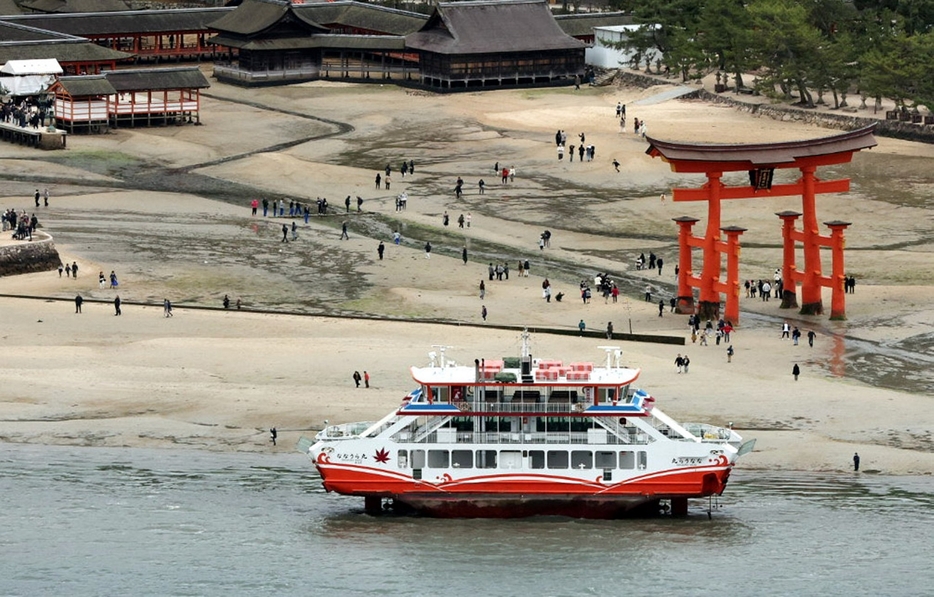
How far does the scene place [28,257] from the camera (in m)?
99.8

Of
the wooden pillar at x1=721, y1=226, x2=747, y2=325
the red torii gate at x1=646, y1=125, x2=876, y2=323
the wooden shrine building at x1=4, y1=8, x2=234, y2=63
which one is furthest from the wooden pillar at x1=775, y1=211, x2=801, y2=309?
the wooden shrine building at x1=4, y1=8, x2=234, y2=63

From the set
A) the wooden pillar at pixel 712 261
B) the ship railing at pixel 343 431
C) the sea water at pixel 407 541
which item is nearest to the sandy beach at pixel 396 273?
the wooden pillar at pixel 712 261

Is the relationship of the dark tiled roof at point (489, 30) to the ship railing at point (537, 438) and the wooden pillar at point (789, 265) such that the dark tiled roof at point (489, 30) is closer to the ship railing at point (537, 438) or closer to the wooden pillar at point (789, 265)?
the wooden pillar at point (789, 265)

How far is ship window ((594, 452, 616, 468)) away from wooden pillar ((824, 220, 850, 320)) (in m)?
30.8

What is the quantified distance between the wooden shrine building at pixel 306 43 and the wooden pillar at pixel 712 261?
67470mm

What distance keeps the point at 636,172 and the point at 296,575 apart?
66.5m

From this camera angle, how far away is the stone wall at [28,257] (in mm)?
99125

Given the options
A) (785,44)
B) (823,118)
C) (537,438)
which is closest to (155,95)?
(785,44)

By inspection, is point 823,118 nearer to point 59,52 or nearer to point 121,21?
point 59,52

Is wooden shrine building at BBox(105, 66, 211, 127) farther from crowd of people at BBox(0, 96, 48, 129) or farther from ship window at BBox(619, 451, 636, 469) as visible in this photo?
ship window at BBox(619, 451, 636, 469)

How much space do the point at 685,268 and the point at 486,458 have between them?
1214 inches

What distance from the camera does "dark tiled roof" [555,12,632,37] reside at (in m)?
164

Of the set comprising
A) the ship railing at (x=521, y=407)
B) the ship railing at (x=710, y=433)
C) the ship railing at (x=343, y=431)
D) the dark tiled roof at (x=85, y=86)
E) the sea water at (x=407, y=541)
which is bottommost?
the sea water at (x=407, y=541)

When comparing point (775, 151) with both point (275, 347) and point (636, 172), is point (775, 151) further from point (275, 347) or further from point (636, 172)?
point (636, 172)
